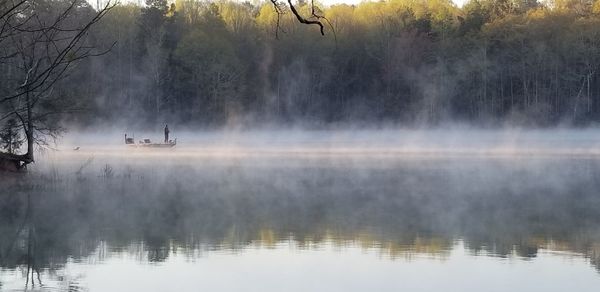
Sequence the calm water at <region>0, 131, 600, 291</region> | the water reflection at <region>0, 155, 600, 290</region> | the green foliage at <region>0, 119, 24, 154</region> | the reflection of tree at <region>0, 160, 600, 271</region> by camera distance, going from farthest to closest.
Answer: the green foliage at <region>0, 119, 24, 154</region>
the reflection of tree at <region>0, 160, 600, 271</region>
the water reflection at <region>0, 155, 600, 290</region>
the calm water at <region>0, 131, 600, 291</region>

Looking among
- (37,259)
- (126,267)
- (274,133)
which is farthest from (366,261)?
(274,133)

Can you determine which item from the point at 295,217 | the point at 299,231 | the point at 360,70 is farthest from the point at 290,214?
the point at 360,70

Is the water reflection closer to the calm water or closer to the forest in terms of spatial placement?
the calm water

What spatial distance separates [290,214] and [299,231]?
1.96m

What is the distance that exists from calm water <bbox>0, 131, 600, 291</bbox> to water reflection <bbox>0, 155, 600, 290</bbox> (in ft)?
0.09

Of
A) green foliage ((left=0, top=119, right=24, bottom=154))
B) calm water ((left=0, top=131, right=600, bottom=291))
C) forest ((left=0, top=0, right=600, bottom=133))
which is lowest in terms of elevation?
calm water ((left=0, top=131, right=600, bottom=291))

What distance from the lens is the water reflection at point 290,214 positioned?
10.0 meters

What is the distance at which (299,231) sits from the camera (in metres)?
11.4

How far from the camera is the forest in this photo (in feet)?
158

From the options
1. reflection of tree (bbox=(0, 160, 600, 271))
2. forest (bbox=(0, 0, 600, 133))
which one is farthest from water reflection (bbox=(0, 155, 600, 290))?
forest (bbox=(0, 0, 600, 133))

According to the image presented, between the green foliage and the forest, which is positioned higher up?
the forest

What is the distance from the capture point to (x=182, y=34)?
53.1 m

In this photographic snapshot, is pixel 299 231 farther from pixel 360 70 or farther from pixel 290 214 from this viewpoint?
pixel 360 70

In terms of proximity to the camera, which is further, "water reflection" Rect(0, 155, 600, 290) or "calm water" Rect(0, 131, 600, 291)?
"water reflection" Rect(0, 155, 600, 290)
